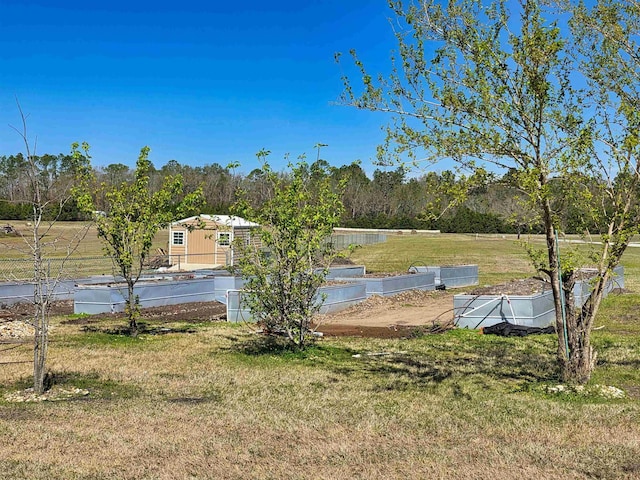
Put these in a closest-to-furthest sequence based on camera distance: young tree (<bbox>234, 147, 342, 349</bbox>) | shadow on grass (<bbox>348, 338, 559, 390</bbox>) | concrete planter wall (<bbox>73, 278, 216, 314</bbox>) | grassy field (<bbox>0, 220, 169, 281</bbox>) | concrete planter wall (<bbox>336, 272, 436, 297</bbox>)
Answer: shadow on grass (<bbox>348, 338, 559, 390</bbox>), grassy field (<bbox>0, 220, 169, 281</bbox>), young tree (<bbox>234, 147, 342, 349</bbox>), concrete planter wall (<bbox>73, 278, 216, 314</bbox>), concrete planter wall (<bbox>336, 272, 436, 297</bbox>)

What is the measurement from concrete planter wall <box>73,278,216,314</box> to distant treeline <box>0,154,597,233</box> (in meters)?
1.92

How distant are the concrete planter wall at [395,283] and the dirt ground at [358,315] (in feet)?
0.77

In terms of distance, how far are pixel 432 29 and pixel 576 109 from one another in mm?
1824

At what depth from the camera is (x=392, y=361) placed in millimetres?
9492

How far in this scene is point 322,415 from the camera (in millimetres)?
6336

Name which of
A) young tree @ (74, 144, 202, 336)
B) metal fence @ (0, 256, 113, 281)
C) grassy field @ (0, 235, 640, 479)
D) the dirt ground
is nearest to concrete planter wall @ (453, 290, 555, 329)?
the dirt ground

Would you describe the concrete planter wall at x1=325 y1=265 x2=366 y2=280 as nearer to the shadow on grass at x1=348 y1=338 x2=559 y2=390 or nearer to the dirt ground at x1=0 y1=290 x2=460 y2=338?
the dirt ground at x1=0 y1=290 x2=460 y2=338

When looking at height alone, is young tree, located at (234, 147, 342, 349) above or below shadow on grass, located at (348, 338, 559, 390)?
above

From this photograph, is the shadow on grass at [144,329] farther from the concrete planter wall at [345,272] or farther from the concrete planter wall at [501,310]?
the concrete planter wall at [345,272]

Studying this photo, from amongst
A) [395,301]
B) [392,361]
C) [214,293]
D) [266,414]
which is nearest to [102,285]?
[214,293]

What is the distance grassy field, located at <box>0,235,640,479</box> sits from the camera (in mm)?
4750

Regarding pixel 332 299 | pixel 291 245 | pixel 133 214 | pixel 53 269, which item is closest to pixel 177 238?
pixel 53 269

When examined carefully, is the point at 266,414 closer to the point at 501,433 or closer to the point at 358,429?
the point at 358,429

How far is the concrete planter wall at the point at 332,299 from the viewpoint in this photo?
14023 millimetres
